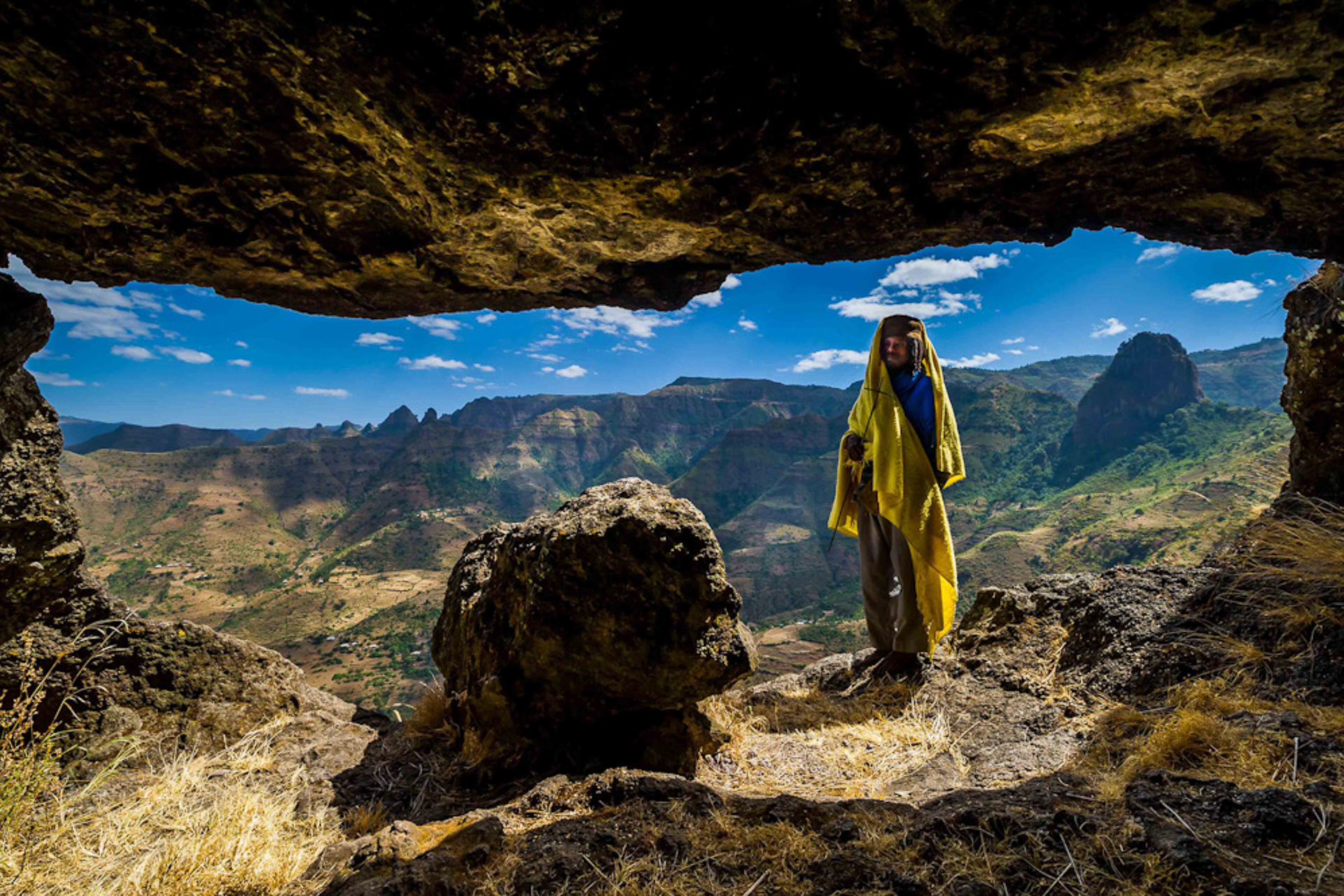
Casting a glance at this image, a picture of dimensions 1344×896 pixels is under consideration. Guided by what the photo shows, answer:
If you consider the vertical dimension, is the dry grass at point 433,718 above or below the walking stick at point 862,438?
below

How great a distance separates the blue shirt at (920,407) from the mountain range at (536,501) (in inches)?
76.8

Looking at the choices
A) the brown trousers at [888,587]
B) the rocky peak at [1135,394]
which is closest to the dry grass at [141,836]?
the brown trousers at [888,587]

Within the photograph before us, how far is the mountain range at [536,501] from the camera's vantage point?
162 ft

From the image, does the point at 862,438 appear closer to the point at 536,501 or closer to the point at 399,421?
the point at 536,501

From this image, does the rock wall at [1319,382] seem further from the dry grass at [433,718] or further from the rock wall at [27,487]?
the rock wall at [27,487]

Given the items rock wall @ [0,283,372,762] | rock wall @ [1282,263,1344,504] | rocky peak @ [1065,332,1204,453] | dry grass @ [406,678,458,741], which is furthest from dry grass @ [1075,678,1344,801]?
rocky peak @ [1065,332,1204,453]

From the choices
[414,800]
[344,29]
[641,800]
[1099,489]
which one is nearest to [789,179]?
[344,29]

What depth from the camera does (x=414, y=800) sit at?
9.98 ft

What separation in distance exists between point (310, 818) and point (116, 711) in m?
2.05

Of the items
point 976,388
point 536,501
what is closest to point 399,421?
point 536,501

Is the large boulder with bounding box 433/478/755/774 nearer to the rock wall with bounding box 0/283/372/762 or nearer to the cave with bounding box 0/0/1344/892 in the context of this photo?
the rock wall with bounding box 0/283/372/762

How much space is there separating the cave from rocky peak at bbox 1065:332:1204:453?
110m

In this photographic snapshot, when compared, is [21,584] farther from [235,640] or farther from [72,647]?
[235,640]

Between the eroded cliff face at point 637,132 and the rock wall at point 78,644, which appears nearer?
the eroded cliff face at point 637,132
